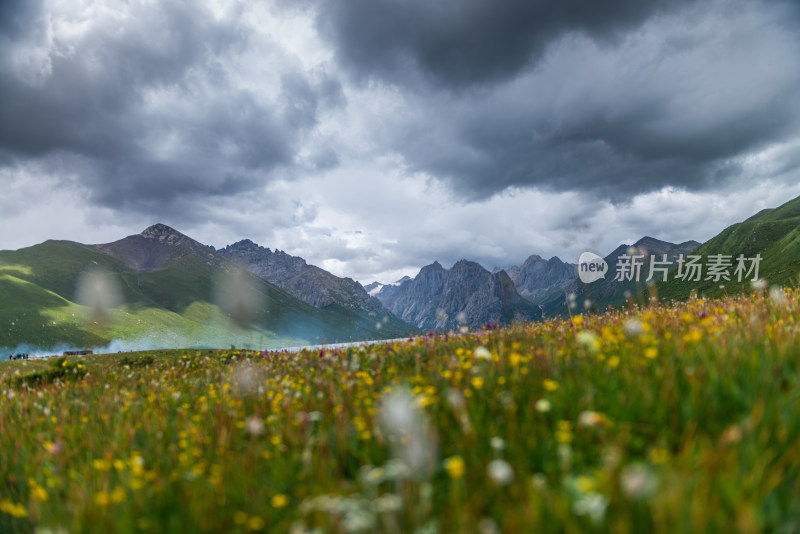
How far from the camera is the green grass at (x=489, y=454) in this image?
238 cm

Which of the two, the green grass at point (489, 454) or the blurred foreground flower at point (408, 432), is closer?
the green grass at point (489, 454)

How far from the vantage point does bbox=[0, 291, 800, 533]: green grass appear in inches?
93.7

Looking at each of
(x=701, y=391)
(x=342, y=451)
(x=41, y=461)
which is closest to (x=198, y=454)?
(x=342, y=451)

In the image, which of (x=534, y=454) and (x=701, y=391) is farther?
(x=701, y=391)

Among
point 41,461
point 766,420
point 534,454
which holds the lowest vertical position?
point 41,461

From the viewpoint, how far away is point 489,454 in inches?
139

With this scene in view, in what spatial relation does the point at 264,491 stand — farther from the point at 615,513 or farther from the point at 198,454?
the point at 615,513

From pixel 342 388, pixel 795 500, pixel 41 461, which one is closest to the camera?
pixel 795 500

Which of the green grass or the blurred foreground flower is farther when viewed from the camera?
the blurred foreground flower

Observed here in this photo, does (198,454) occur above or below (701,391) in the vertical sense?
below

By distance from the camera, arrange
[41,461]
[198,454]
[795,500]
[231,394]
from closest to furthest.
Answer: [795,500], [198,454], [41,461], [231,394]

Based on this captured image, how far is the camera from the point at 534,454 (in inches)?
132

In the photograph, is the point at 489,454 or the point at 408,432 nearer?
the point at 489,454

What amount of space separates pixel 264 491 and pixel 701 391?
397cm
